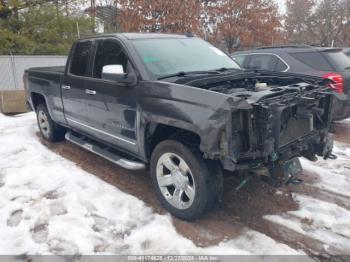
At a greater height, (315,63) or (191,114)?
(315,63)

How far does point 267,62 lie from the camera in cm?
757

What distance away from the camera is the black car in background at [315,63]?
20.6 ft

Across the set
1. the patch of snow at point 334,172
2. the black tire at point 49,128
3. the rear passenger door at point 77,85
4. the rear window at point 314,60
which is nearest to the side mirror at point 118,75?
the rear passenger door at point 77,85

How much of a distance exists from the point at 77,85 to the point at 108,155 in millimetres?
1268

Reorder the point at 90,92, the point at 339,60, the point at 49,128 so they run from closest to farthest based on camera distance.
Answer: the point at 90,92 < the point at 49,128 < the point at 339,60

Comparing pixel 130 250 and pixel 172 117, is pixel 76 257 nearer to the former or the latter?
pixel 130 250

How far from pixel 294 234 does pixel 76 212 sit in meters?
2.35

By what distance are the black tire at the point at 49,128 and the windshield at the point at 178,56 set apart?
2.99 meters

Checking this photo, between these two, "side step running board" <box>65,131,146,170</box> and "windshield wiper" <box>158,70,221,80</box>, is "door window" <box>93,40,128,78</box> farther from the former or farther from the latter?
"side step running board" <box>65,131,146,170</box>

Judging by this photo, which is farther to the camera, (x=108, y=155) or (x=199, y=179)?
(x=108, y=155)

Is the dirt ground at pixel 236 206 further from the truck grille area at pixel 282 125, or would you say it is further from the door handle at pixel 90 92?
the door handle at pixel 90 92

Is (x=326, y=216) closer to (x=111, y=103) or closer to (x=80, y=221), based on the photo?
(x=80, y=221)

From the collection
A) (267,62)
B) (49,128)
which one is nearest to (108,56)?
(49,128)

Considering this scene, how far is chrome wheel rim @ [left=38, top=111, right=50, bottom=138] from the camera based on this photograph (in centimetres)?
671
